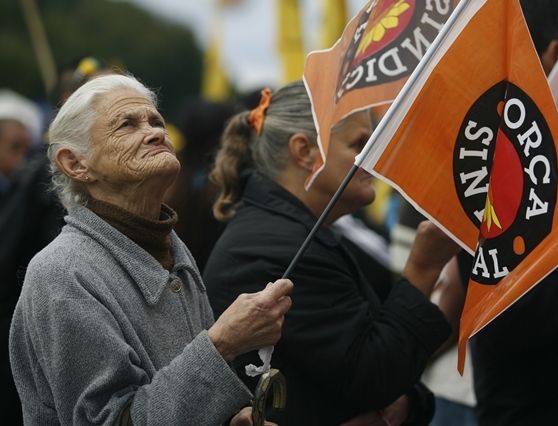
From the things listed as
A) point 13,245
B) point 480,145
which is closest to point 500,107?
point 480,145

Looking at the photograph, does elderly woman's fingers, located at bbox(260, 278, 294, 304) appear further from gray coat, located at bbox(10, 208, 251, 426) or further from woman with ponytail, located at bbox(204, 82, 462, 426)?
woman with ponytail, located at bbox(204, 82, 462, 426)

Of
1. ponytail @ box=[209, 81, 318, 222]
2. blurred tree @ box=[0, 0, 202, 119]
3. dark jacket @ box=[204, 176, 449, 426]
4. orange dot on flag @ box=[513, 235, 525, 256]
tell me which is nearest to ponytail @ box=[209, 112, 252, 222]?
ponytail @ box=[209, 81, 318, 222]

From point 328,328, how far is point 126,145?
2.66 feet

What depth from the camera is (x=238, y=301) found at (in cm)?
288

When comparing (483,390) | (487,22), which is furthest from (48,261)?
(483,390)

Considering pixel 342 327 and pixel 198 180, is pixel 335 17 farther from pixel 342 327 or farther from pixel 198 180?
pixel 342 327

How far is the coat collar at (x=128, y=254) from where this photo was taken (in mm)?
2945

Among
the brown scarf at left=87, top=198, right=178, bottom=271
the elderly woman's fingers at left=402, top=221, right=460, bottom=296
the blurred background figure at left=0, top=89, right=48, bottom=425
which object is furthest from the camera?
the blurred background figure at left=0, top=89, right=48, bottom=425

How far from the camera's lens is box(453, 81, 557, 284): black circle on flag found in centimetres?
294

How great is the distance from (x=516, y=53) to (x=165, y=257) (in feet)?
3.43

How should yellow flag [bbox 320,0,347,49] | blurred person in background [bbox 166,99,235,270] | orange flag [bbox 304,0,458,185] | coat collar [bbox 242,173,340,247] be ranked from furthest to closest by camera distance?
yellow flag [bbox 320,0,347,49]
blurred person in background [bbox 166,99,235,270]
coat collar [bbox 242,173,340,247]
orange flag [bbox 304,0,458,185]

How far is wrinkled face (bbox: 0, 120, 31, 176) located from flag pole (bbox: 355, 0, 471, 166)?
202 inches

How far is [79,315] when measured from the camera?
276 cm

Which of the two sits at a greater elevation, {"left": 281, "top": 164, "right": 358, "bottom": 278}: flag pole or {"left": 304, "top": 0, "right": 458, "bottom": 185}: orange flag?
{"left": 304, "top": 0, "right": 458, "bottom": 185}: orange flag
